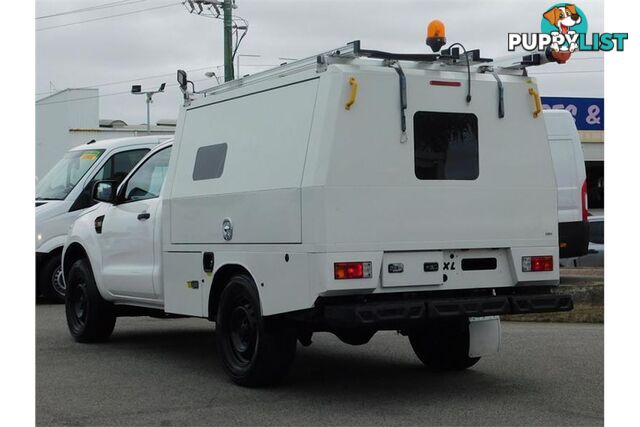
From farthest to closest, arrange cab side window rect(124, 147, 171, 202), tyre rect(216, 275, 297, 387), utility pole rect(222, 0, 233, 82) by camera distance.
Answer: utility pole rect(222, 0, 233, 82) → cab side window rect(124, 147, 171, 202) → tyre rect(216, 275, 297, 387)

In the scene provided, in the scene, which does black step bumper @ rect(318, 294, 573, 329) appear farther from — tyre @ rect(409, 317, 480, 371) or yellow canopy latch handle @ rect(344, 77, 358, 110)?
yellow canopy latch handle @ rect(344, 77, 358, 110)

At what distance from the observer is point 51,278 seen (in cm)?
1507

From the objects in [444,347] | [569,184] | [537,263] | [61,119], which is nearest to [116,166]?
[569,184]

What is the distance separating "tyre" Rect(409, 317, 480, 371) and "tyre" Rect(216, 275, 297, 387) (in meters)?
1.28

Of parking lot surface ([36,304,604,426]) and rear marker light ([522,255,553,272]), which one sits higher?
rear marker light ([522,255,553,272])

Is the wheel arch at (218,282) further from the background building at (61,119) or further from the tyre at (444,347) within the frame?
the background building at (61,119)

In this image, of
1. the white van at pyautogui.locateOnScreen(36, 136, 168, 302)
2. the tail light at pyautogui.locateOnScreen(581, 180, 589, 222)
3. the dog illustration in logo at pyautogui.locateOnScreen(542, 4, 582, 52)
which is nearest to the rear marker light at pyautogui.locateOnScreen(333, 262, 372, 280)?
the tail light at pyautogui.locateOnScreen(581, 180, 589, 222)

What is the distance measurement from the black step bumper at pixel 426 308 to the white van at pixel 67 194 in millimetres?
8542

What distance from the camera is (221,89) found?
346 inches

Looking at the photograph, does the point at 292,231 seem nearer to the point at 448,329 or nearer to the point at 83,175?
the point at 448,329

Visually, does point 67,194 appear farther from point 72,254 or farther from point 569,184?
point 569,184

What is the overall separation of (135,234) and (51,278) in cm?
565

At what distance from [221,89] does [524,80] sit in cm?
263

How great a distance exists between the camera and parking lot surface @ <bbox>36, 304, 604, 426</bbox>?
282 inches
